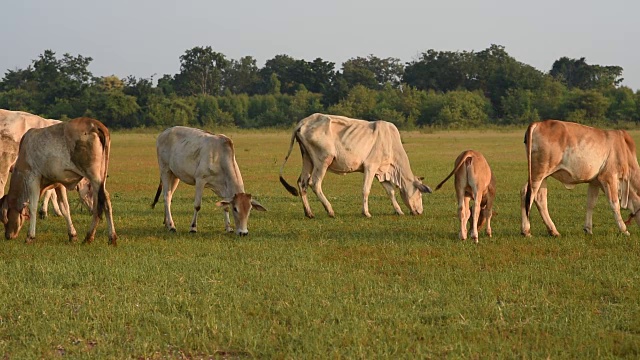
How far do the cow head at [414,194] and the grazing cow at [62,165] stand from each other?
244 inches

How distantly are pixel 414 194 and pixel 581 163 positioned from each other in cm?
437

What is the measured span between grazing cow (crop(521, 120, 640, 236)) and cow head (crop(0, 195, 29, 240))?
24.9ft

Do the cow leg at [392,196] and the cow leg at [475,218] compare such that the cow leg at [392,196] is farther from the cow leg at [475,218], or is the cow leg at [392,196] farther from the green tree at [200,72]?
the green tree at [200,72]

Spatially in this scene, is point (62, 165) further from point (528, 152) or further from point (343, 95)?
point (343, 95)

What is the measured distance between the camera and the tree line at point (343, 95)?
65.8 meters

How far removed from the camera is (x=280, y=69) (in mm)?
99312

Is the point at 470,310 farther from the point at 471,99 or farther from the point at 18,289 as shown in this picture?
the point at 471,99

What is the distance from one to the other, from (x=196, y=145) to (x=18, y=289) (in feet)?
17.3

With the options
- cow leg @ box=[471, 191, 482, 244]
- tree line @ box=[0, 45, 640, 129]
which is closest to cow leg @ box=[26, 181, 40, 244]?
cow leg @ box=[471, 191, 482, 244]

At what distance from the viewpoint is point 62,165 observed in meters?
11.7

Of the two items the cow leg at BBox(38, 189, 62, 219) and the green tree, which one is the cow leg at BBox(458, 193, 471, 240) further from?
the green tree

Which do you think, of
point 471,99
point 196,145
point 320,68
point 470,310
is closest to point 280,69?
point 320,68

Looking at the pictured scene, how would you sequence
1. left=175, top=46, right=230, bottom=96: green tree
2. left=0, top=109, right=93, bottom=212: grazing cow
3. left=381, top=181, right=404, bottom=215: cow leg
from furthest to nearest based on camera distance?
left=175, top=46, right=230, bottom=96: green tree, left=381, top=181, right=404, bottom=215: cow leg, left=0, top=109, right=93, bottom=212: grazing cow

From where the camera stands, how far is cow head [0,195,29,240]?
39.8 feet
